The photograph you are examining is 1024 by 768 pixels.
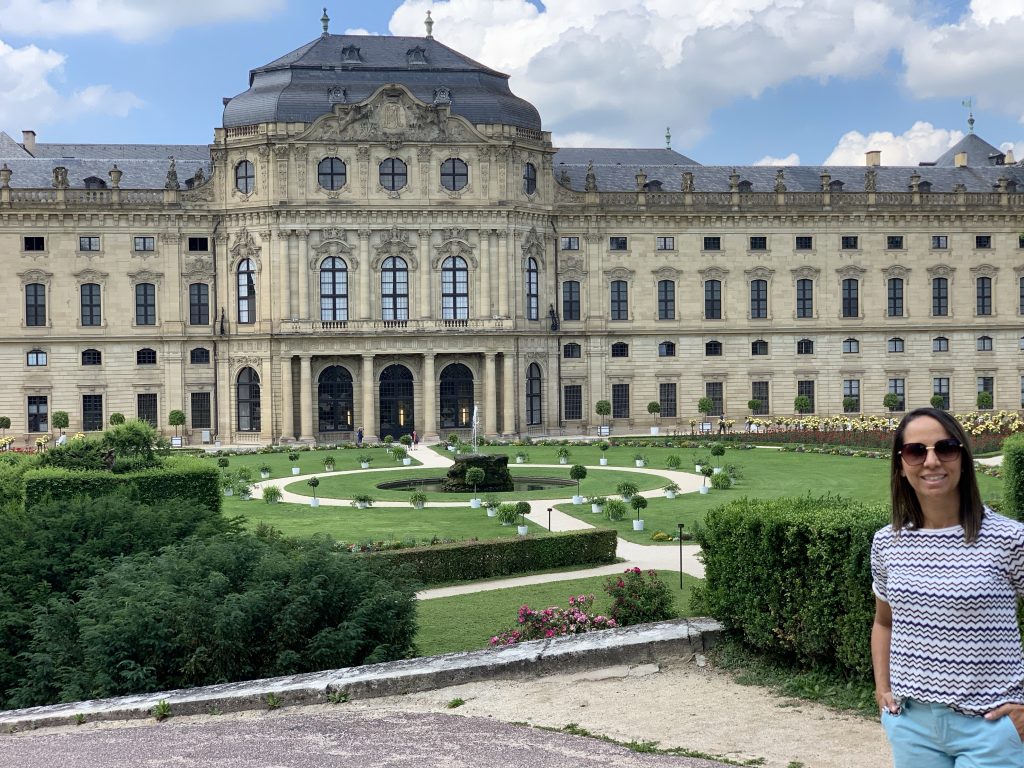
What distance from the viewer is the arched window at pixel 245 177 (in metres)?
64.6

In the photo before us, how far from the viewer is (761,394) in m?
71.0

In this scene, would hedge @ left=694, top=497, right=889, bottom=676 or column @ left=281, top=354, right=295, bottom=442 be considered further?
column @ left=281, top=354, right=295, bottom=442

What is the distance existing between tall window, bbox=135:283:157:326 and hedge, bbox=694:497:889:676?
178 ft

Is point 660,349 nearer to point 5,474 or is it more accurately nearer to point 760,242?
point 760,242

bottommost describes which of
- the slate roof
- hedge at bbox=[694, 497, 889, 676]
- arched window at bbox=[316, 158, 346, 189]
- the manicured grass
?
the manicured grass

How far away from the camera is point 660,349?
70000mm

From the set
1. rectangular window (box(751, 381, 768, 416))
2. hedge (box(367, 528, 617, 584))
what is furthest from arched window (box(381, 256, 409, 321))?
hedge (box(367, 528, 617, 584))

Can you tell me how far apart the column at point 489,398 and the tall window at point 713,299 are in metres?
13.7

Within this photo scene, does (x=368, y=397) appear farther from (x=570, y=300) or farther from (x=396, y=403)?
(x=570, y=300)

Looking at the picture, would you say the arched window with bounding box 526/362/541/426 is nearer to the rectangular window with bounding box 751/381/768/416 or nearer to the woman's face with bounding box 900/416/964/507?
the rectangular window with bounding box 751/381/768/416

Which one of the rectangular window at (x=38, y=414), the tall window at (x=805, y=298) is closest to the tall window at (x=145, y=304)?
the rectangular window at (x=38, y=414)

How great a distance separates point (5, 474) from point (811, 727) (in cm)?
2133

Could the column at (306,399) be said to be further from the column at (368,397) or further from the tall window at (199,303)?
the tall window at (199,303)

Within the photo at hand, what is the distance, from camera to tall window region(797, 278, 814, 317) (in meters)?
71.3
